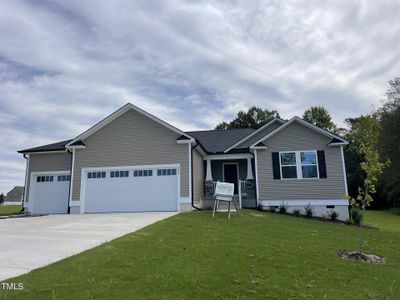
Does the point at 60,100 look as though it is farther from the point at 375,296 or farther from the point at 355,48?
the point at 375,296

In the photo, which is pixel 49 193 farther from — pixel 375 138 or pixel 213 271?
pixel 375 138

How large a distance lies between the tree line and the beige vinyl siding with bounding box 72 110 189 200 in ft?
28.0

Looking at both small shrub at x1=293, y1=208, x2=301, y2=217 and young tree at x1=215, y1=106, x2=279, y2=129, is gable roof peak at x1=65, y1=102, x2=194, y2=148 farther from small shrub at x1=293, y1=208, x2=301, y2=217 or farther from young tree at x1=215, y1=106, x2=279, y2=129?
young tree at x1=215, y1=106, x2=279, y2=129

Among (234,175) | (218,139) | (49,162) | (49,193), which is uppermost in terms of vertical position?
(218,139)

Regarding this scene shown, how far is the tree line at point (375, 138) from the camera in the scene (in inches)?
365

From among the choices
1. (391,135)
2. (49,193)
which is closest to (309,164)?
(49,193)

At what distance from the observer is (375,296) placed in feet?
17.9

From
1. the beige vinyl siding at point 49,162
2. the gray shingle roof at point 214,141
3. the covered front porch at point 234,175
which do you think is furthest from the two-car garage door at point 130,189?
the covered front porch at point 234,175

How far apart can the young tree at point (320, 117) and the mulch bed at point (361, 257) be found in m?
41.8

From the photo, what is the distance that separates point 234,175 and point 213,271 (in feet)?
48.6

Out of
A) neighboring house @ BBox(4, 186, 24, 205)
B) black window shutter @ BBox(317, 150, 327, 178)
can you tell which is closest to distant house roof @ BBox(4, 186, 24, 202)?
neighboring house @ BBox(4, 186, 24, 205)

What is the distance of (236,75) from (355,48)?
572cm

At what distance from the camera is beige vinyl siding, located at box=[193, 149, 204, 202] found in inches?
696

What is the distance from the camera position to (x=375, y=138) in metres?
9.23
